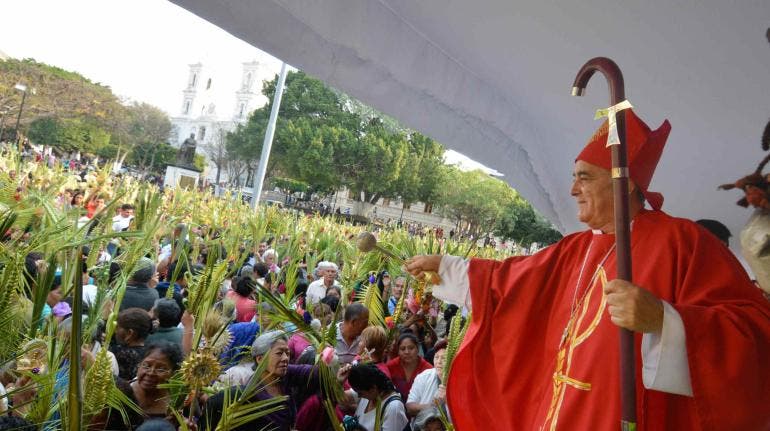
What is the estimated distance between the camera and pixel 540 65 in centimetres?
282

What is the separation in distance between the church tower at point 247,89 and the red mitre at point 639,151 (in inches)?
2801

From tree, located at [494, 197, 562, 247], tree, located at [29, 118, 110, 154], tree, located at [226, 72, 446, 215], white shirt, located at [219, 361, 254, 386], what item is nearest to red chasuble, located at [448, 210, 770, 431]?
white shirt, located at [219, 361, 254, 386]

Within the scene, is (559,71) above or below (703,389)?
above

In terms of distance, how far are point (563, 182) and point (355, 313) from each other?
1.57 m

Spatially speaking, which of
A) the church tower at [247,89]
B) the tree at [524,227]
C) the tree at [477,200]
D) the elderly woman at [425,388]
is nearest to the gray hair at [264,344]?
the elderly woman at [425,388]

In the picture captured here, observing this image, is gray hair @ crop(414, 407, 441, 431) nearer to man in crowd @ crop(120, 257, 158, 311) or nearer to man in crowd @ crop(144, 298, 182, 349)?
man in crowd @ crop(144, 298, 182, 349)

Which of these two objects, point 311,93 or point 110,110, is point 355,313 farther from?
point 110,110

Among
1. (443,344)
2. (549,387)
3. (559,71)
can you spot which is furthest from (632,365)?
(443,344)

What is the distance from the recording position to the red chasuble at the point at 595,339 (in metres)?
1.54

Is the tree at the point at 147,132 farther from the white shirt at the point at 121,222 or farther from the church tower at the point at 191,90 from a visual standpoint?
the white shirt at the point at 121,222

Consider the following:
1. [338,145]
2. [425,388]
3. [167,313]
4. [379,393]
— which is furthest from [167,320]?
[338,145]

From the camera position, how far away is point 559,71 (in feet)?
9.33

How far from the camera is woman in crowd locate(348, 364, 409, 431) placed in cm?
327

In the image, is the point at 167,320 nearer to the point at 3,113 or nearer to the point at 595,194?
the point at 595,194
